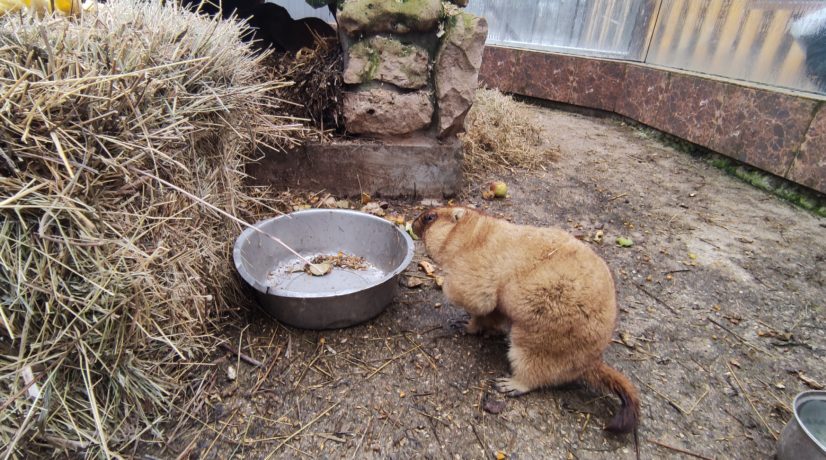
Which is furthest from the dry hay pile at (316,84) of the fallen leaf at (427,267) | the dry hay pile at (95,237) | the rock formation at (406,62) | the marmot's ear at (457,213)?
the marmot's ear at (457,213)

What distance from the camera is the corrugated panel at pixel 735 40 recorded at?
5035 millimetres

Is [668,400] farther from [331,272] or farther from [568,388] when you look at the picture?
[331,272]

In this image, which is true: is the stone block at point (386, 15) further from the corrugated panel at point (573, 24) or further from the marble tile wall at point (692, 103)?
the corrugated panel at point (573, 24)

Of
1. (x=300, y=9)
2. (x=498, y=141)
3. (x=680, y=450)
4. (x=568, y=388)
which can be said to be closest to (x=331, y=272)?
(x=568, y=388)

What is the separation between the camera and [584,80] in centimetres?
789

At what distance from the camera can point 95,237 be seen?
177cm

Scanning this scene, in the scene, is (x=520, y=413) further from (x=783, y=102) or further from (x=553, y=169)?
(x=783, y=102)

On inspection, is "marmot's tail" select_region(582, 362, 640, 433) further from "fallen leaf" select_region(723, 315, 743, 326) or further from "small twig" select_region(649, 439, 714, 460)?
"fallen leaf" select_region(723, 315, 743, 326)

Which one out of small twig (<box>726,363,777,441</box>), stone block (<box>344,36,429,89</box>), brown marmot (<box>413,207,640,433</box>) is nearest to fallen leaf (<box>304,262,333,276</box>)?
brown marmot (<box>413,207,640,433</box>)

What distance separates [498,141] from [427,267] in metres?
2.80

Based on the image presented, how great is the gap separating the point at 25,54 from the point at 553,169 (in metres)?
4.96

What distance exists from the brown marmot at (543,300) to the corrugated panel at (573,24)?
22.0ft

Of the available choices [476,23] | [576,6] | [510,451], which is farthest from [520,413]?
[576,6]

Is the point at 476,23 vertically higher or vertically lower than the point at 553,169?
higher
